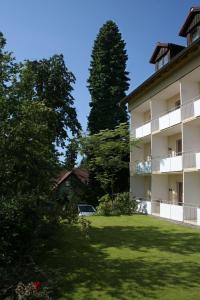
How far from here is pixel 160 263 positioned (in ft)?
34.7

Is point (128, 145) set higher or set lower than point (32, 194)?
higher

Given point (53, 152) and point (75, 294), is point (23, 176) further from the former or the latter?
point (75, 294)

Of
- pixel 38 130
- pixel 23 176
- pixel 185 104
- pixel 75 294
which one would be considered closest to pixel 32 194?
pixel 23 176

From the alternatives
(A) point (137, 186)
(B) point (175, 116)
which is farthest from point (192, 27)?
A: (A) point (137, 186)

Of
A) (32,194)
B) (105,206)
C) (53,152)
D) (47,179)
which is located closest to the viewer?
(32,194)

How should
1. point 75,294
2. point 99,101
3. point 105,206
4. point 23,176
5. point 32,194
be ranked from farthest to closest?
point 99,101 → point 105,206 → point 23,176 → point 32,194 → point 75,294

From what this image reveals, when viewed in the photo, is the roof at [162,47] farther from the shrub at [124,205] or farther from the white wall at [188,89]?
the shrub at [124,205]

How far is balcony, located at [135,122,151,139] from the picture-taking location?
28.4m

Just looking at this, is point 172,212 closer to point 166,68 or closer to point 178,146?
point 178,146

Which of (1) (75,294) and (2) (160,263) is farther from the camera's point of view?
(2) (160,263)

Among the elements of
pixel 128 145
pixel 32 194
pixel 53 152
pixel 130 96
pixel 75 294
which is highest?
pixel 130 96

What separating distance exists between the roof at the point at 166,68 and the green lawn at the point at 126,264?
10504mm

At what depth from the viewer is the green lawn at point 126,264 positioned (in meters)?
7.98

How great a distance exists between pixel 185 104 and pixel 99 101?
18.8m
